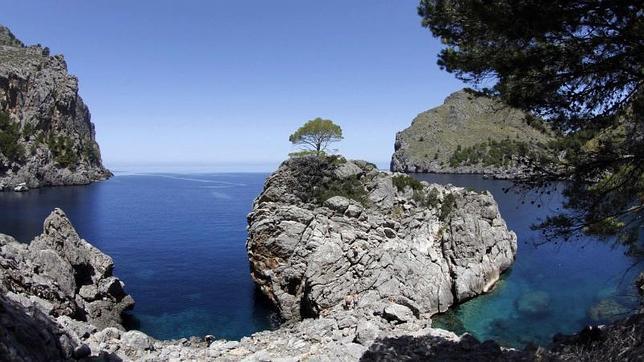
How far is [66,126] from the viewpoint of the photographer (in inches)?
6747

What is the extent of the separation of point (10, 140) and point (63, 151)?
968 inches

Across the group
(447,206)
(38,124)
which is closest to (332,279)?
(447,206)

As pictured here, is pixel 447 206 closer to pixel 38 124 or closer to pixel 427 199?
pixel 427 199

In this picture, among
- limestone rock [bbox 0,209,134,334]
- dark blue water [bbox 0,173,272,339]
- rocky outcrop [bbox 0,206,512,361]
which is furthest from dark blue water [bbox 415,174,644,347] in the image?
limestone rock [bbox 0,209,134,334]

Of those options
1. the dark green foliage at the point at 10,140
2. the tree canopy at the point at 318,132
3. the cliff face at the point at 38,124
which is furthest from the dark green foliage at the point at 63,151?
the tree canopy at the point at 318,132

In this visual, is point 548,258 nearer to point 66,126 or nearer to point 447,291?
point 447,291

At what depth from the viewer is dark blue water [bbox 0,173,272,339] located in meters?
36.3

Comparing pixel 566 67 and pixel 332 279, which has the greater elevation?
pixel 566 67

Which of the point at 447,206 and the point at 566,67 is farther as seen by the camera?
the point at 447,206

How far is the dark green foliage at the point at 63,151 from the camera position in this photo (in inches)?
5851

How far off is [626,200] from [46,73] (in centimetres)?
19512

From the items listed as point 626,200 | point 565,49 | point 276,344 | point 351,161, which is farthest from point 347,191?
point 565,49

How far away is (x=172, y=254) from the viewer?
5750cm

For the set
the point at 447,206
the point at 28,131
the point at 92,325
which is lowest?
the point at 92,325
